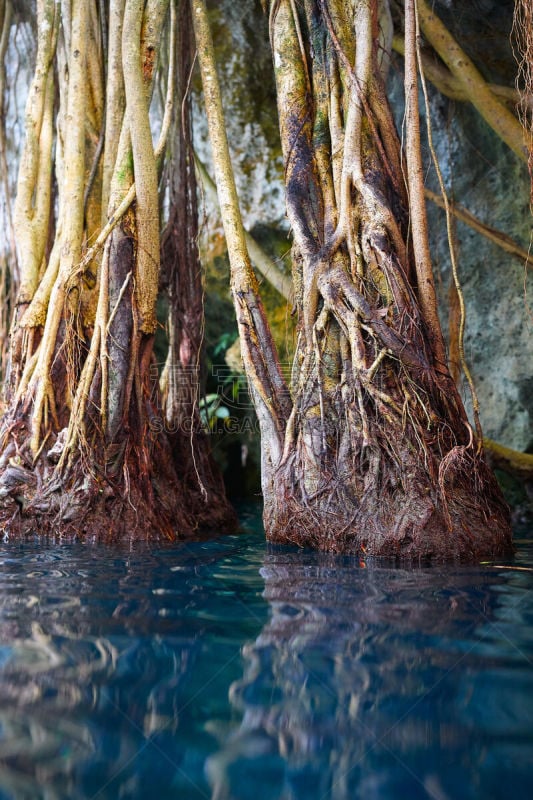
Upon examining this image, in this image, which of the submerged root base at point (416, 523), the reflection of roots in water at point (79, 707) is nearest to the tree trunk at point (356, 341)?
the submerged root base at point (416, 523)

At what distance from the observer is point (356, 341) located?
273cm

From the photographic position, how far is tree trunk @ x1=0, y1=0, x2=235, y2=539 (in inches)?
123

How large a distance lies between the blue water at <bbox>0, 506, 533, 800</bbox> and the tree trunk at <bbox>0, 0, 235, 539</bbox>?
3.74ft

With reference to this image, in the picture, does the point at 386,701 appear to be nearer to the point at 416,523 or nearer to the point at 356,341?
the point at 416,523

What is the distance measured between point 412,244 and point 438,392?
713 mm

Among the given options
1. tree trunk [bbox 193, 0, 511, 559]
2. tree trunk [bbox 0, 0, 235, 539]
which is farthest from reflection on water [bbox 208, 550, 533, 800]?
tree trunk [bbox 0, 0, 235, 539]

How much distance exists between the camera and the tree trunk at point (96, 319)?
3.12m

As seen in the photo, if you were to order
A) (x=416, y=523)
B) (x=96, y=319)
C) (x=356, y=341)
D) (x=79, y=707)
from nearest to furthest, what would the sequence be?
(x=79, y=707)
(x=416, y=523)
(x=356, y=341)
(x=96, y=319)

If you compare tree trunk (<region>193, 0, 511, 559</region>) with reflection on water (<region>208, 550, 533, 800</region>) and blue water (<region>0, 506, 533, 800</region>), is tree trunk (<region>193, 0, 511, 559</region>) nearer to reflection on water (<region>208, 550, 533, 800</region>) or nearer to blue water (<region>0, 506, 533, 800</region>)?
blue water (<region>0, 506, 533, 800</region>)

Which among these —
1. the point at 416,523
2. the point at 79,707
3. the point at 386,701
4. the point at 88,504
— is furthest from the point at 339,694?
the point at 88,504

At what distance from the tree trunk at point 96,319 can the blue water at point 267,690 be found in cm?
114

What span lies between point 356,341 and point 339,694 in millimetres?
1745

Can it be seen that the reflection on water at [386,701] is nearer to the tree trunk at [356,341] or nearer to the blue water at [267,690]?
the blue water at [267,690]

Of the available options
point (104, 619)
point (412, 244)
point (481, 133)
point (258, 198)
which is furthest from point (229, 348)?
point (104, 619)
